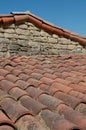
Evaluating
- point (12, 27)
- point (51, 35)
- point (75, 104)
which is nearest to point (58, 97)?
point (75, 104)

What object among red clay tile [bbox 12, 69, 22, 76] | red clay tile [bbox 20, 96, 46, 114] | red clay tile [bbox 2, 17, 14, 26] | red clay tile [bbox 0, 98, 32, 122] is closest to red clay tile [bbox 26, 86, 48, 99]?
red clay tile [bbox 20, 96, 46, 114]

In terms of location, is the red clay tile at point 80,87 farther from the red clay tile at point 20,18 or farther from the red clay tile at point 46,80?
the red clay tile at point 20,18

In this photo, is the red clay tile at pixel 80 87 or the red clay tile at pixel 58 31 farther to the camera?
the red clay tile at pixel 58 31

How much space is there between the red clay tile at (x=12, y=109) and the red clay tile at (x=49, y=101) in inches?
14.3

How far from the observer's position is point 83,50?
26.8 feet

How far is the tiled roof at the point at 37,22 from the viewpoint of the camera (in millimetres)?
6375

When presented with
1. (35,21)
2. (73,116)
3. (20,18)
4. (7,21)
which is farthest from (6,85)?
(35,21)

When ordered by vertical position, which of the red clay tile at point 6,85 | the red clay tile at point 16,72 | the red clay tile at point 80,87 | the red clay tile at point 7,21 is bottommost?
the red clay tile at point 80,87

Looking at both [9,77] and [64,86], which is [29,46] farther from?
[64,86]

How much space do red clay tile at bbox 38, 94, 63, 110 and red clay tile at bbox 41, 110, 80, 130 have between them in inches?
10.2

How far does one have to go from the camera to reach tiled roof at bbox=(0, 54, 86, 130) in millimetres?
2182

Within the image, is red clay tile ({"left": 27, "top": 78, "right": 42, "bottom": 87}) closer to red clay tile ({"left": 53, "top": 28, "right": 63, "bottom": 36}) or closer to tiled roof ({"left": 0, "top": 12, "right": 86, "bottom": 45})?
tiled roof ({"left": 0, "top": 12, "right": 86, "bottom": 45})

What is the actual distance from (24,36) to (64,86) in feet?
11.3

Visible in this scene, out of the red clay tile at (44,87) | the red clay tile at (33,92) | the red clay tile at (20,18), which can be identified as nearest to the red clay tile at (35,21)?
the red clay tile at (20,18)
